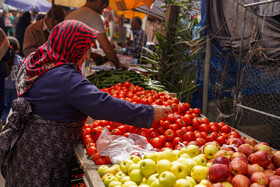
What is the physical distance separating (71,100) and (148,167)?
840mm

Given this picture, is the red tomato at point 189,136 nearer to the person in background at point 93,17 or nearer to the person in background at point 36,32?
the person in background at point 93,17

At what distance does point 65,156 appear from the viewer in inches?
91.3

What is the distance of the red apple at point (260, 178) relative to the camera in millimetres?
1509

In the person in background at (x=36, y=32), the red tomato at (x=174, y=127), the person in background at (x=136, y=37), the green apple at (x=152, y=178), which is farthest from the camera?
the person in background at (x=136, y=37)

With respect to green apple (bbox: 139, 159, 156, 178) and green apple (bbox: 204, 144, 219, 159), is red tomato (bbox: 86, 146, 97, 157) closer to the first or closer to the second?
green apple (bbox: 139, 159, 156, 178)

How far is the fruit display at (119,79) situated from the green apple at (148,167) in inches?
125

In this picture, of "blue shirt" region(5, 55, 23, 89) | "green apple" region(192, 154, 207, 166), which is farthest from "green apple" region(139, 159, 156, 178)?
"blue shirt" region(5, 55, 23, 89)

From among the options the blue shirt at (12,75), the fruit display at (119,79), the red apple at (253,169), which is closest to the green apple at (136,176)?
the red apple at (253,169)

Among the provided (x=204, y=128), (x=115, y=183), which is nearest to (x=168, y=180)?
(x=115, y=183)

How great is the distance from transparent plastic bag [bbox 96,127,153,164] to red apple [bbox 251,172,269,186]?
3.11ft

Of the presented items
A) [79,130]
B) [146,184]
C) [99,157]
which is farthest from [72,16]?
[146,184]

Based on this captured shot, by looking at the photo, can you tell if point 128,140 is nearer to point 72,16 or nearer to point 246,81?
point 72,16

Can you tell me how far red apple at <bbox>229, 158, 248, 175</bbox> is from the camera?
1633mm

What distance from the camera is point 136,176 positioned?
176 cm
